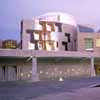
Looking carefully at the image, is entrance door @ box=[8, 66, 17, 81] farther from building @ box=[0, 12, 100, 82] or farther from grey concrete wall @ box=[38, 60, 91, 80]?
grey concrete wall @ box=[38, 60, 91, 80]

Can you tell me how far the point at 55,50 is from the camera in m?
30.9

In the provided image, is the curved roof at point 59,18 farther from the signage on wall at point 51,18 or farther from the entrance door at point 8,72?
the entrance door at point 8,72

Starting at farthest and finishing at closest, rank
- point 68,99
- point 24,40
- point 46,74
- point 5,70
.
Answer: point 24,40
point 46,74
point 5,70
point 68,99

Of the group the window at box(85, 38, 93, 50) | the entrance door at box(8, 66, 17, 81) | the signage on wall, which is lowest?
the entrance door at box(8, 66, 17, 81)

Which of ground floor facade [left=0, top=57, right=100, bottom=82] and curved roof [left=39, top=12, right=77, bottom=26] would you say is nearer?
ground floor facade [left=0, top=57, right=100, bottom=82]

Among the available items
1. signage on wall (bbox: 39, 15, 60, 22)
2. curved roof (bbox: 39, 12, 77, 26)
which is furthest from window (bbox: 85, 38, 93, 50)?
signage on wall (bbox: 39, 15, 60, 22)

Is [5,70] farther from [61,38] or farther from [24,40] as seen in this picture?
[61,38]

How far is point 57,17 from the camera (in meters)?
44.2

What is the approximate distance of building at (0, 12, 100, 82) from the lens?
28922 mm

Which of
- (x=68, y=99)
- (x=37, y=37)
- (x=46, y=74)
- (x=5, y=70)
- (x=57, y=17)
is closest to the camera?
(x=68, y=99)

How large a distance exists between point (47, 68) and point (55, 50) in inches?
127

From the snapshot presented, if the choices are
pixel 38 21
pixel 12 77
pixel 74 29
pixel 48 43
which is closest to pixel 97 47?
pixel 74 29

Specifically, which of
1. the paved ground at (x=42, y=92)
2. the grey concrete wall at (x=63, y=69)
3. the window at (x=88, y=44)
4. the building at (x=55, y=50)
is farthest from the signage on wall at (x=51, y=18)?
the paved ground at (x=42, y=92)

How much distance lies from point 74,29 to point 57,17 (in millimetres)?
4982
